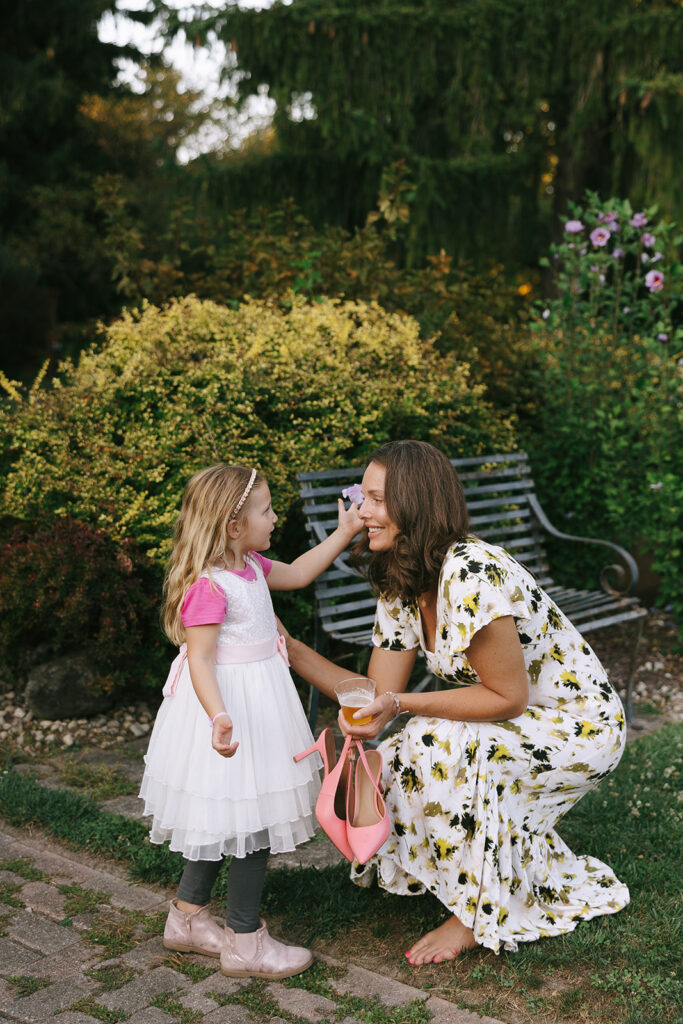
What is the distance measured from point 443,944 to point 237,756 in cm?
77

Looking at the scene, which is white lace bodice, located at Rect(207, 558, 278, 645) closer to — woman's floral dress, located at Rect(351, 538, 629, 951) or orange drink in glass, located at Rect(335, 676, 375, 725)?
orange drink in glass, located at Rect(335, 676, 375, 725)

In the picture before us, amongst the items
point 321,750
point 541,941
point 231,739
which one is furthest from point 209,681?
point 541,941

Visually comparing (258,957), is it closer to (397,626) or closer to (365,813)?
(365,813)

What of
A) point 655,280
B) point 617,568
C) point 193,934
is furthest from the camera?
point 655,280

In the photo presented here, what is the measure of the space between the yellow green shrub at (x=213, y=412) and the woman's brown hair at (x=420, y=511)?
1.63 meters

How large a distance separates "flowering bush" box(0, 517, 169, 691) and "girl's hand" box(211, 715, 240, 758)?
1.88 metres

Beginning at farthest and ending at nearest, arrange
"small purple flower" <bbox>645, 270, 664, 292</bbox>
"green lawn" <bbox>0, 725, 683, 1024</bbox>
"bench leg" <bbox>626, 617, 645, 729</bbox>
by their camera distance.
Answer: "small purple flower" <bbox>645, 270, 664, 292</bbox> < "bench leg" <bbox>626, 617, 645, 729</bbox> < "green lawn" <bbox>0, 725, 683, 1024</bbox>

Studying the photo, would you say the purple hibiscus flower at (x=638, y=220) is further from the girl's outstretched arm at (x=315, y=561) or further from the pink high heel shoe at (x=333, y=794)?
the pink high heel shoe at (x=333, y=794)

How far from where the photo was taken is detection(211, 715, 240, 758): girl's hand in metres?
2.20

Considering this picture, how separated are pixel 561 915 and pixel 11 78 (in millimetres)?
14432

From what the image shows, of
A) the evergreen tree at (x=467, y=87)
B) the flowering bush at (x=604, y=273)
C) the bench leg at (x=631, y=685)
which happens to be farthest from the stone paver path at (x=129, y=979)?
the evergreen tree at (x=467, y=87)

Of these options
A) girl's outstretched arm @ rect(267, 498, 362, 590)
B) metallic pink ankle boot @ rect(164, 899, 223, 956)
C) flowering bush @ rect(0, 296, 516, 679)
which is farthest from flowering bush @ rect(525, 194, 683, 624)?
metallic pink ankle boot @ rect(164, 899, 223, 956)

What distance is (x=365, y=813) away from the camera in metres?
2.45

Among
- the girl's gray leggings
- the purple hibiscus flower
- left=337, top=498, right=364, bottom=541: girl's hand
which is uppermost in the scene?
the purple hibiscus flower
